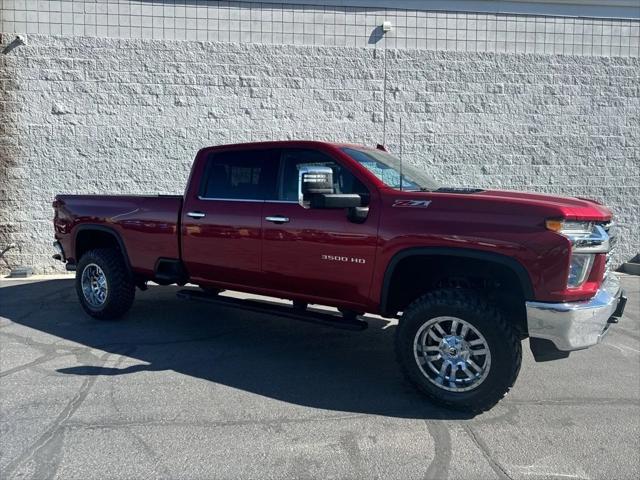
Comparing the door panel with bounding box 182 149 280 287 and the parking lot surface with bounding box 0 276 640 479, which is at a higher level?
the door panel with bounding box 182 149 280 287

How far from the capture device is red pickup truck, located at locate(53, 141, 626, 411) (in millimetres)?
3947

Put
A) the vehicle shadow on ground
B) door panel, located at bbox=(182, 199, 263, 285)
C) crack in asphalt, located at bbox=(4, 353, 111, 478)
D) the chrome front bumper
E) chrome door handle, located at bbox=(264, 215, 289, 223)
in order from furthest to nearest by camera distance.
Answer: door panel, located at bbox=(182, 199, 263, 285) → chrome door handle, located at bbox=(264, 215, 289, 223) → the vehicle shadow on ground → the chrome front bumper → crack in asphalt, located at bbox=(4, 353, 111, 478)

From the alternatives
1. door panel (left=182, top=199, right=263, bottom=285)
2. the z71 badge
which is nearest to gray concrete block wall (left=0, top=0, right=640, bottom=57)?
door panel (left=182, top=199, right=263, bottom=285)

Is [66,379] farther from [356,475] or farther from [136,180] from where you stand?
[136,180]

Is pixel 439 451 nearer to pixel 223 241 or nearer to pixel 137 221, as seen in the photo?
pixel 223 241

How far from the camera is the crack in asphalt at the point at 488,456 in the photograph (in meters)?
3.36

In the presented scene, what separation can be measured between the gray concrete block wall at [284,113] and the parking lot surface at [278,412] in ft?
14.3

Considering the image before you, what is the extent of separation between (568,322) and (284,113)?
720 cm

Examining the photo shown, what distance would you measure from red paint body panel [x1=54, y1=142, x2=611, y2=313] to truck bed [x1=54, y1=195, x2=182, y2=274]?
12mm

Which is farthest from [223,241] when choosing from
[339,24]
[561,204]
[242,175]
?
[339,24]

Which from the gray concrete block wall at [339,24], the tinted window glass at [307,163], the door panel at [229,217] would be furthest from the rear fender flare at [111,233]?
the gray concrete block wall at [339,24]

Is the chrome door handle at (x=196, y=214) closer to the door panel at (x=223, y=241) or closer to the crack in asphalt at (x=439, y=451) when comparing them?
the door panel at (x=223, y=241)

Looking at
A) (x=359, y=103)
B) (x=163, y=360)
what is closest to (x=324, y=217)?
(x=163, y=360)

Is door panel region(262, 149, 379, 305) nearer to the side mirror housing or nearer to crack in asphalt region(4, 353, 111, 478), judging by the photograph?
the side mirror housing
